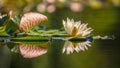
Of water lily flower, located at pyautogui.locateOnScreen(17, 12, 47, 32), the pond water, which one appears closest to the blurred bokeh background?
the pond water

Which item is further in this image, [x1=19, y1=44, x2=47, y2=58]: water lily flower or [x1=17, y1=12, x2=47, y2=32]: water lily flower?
[x1=17, y1=12, x2=47, y2=32]: water lily flower

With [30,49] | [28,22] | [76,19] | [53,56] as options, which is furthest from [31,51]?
[76,19]

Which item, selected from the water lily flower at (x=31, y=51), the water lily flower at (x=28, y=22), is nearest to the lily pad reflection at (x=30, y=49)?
the water lily flower at (x=31, y=51)

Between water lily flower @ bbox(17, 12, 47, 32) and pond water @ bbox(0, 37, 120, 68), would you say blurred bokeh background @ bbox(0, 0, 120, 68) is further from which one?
water lily flower @ bbox(17, 12, 47, 32)

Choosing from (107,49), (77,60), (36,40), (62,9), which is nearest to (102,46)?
(107,49)

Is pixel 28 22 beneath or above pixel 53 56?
above

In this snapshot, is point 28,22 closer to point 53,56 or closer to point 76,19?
point 53,56

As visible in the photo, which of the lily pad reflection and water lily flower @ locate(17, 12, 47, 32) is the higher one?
water lily flower @ locate(17, 12, 47, 32)

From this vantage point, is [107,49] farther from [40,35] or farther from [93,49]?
[40,35]
